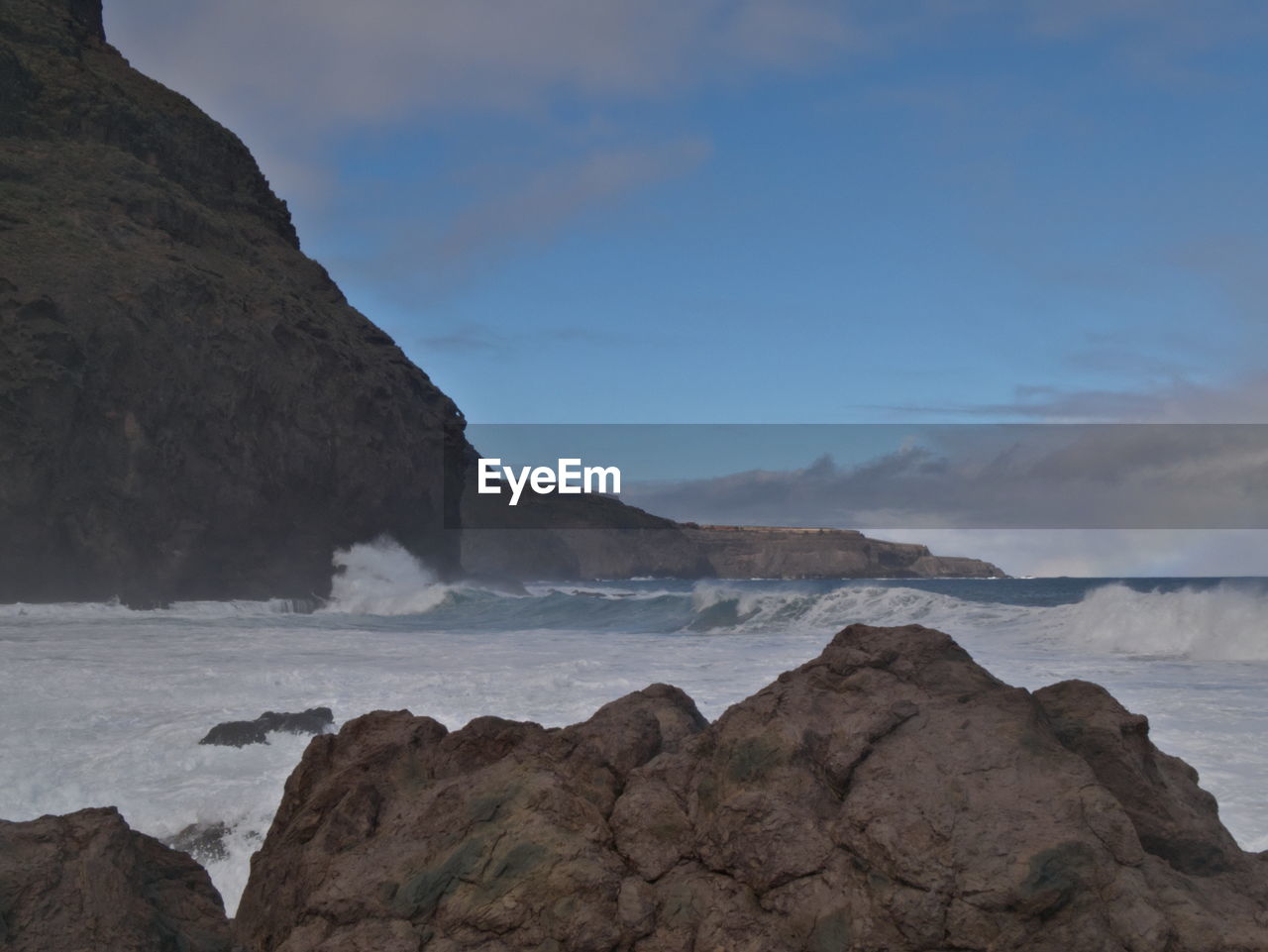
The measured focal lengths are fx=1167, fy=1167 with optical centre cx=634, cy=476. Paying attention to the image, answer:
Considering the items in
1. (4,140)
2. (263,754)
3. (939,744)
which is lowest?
(263,754)

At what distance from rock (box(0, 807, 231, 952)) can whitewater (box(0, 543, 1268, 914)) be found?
2.11 meters

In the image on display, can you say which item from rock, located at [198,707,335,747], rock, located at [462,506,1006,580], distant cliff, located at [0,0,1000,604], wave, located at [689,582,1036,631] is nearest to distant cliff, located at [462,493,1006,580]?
rock, located at [462,506,1006,580]

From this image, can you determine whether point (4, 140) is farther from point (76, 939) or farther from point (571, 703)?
point (76, 939)

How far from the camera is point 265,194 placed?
48688 mm

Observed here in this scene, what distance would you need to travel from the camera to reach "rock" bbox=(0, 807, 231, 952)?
334cm

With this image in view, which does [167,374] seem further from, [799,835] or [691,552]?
[691,552]

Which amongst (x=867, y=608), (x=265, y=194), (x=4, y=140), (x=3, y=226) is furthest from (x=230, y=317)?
(x=867, y=608)

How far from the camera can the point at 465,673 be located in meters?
13.2

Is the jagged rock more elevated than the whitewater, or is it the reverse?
the whitewater

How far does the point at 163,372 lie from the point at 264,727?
28.2 m

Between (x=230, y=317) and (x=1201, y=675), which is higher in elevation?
(x=230, y=317)

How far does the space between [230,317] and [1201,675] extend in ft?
104

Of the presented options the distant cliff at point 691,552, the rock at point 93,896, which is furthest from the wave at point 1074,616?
the distant cliff at point 691,552

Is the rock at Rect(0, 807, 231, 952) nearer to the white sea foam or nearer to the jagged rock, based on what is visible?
the jagged rock
